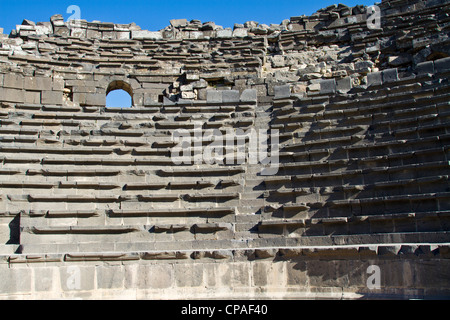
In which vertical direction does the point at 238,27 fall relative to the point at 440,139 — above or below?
above

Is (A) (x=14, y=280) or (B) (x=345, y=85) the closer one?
(A) (x=14, y=280)

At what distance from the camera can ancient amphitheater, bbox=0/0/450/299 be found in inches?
296

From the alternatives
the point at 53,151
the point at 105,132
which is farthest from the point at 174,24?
the point at 53,151

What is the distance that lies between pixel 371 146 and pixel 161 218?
394 centimetres

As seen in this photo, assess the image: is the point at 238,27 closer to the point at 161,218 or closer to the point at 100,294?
the point at 161,218

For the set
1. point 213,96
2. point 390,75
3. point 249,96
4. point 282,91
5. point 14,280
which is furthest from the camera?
point 213,96

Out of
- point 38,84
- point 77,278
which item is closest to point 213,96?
point 38,84

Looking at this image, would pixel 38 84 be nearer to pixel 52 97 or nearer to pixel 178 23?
pixel 52 97

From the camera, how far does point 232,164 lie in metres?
9.93

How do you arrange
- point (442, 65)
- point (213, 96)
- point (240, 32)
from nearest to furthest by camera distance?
point (442, 65) → point (213, 96) → point (240, 32)

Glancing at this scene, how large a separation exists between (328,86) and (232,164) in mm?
3237

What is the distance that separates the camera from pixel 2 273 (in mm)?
7496

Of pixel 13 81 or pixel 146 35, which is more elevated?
pixel 146 35

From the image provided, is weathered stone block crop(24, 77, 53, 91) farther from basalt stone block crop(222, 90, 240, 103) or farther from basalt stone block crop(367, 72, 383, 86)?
basalt stone block crop(367, 72, 383, 86)
